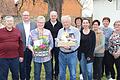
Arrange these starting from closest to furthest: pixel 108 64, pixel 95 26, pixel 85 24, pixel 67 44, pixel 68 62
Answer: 1. pixel 67 44
2. pixel 68 62
3. pixel 85 24
4. pixel 95 26
5. pixel 108 64

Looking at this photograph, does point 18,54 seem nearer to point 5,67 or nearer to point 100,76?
point 5,67

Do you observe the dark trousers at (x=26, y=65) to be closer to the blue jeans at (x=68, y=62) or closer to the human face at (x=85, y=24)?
the blue jeans at (x=68, y=62)

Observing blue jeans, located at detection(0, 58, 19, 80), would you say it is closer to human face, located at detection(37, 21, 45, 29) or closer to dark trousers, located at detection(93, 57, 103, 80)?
human face, located at detection(37, 21, 45, 29)

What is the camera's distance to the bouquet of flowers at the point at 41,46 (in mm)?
8938

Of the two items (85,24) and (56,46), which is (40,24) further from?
(85,24)

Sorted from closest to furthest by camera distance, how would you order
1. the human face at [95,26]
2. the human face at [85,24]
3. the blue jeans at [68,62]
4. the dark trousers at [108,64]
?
the blue jeans at [68,62], the human face at [85,24], the human face at [95,26], the dark trousers at [108,64]

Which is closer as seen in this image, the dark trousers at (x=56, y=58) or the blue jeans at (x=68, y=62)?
the blue jeans at (x=68, y=62)

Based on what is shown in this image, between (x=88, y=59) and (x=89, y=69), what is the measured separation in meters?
0.29

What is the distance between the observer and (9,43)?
8.55 metres

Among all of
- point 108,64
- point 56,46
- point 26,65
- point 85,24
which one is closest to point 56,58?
point 56,46

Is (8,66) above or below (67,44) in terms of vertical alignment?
below

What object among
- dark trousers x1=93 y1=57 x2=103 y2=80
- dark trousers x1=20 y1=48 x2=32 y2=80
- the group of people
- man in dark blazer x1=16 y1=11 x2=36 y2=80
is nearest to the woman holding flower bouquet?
the group of people

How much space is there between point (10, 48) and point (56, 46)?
1.37 metres

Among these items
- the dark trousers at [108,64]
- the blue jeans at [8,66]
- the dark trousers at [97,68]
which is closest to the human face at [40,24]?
the blue jeans at [8,66]
